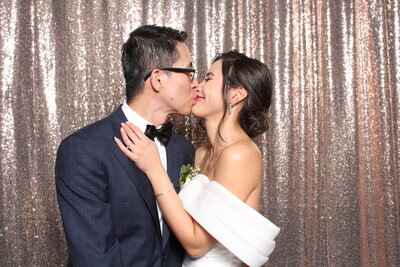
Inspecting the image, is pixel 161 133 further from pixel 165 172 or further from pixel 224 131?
pixel 224 131

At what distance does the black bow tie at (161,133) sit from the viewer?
2004mm

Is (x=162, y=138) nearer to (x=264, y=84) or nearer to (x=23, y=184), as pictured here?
(x=264, y=84)

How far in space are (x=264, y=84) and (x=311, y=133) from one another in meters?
0.70

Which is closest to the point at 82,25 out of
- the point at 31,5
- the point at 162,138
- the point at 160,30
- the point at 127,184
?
the point at 31,5

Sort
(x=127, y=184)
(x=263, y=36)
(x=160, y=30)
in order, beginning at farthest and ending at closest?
(x=263, y=36) < (x=160, y=30) < (x=127, y=184)

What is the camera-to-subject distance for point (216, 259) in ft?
6.92

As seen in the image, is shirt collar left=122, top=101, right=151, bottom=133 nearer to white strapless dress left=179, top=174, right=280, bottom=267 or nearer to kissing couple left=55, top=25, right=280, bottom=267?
kissing couple left=55, top=25, right=280, bottom=267

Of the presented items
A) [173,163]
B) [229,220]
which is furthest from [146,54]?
[229,220]

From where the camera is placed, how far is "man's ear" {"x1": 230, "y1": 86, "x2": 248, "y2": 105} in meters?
2.25

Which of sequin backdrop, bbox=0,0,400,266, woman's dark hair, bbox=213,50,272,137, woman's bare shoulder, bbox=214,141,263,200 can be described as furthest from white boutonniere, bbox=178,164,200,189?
sequin backdrop, bbox=0,0,400,266

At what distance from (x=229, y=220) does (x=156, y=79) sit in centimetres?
61

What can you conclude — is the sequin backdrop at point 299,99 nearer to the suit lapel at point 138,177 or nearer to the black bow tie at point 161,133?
the black bow tie at point 161,133

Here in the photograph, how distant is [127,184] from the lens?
6.00 feet

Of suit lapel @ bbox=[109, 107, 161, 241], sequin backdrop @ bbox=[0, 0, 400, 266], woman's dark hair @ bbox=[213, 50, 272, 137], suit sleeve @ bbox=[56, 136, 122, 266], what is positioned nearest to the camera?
suit sleeve @ bbox=[56, 136, 122, 266]
